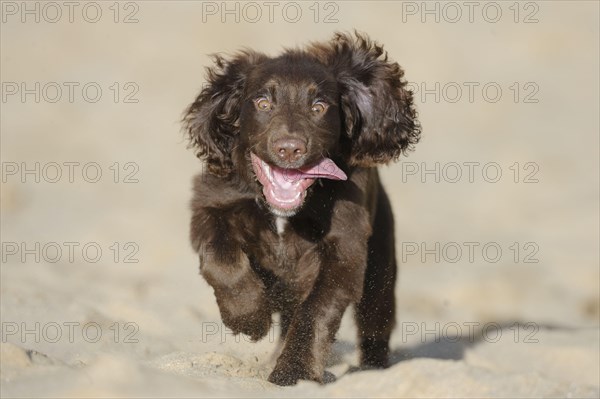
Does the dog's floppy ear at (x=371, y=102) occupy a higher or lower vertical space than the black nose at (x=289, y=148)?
higher

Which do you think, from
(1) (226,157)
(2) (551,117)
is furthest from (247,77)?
(2) (551,117)

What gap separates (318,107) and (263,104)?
0.29 m

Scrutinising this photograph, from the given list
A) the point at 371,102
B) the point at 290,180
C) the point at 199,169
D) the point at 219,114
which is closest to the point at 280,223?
the point at 290,180

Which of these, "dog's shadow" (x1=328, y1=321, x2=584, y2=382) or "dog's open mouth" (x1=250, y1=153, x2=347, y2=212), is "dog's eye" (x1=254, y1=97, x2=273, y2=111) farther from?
"dog's shadow" (x1=328, y1=321, x2=584, y2=382)

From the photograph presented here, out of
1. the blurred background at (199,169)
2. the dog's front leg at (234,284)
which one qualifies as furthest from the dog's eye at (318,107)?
the blurred background at (199,169)

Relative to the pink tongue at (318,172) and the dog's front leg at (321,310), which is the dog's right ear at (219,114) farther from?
the dog's front leg at (321,310)

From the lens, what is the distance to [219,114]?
6.62 m

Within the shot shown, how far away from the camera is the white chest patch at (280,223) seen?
628 cm

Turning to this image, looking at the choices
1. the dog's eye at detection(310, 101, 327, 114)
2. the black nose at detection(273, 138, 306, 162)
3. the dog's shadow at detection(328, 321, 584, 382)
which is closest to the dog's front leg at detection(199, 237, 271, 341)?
the black nose at detection(273, 138, 306, 162)

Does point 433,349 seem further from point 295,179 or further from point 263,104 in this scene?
point 263,104

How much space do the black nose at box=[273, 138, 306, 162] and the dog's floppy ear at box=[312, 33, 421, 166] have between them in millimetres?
835

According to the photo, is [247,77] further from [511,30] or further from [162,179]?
[511,30]

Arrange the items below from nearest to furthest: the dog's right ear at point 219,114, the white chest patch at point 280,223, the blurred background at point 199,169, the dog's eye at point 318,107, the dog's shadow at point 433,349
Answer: the dog's eye at point 318,107
the white chest patch at point 280,223
the dog's right ear at point 219,114
the blurred background at point 199,169
the dog's shadow at point 433,349

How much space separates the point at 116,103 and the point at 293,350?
995cm
